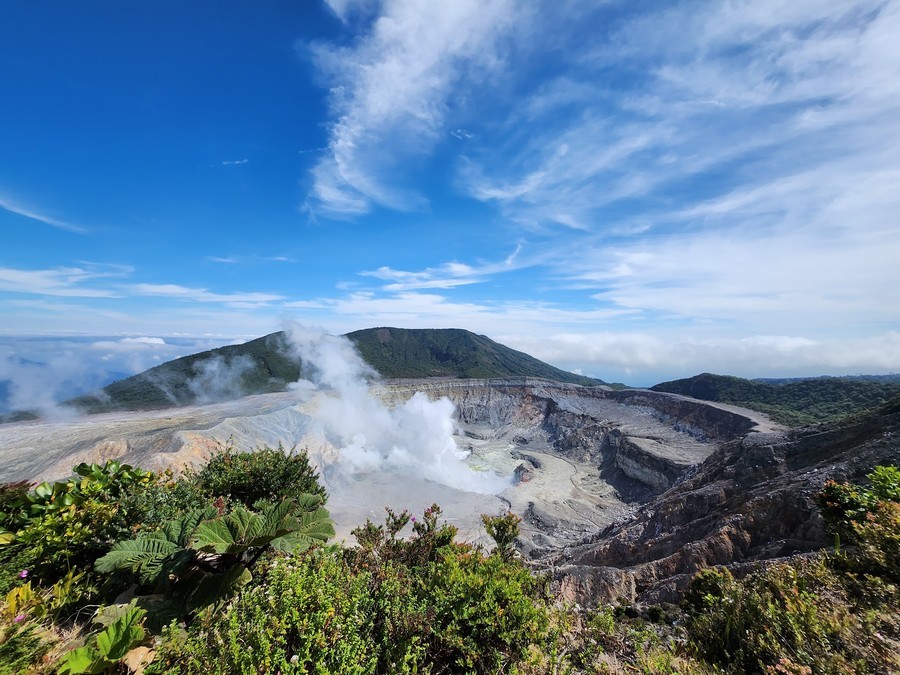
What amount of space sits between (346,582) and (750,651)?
16.7ft

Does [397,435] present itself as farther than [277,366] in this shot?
No

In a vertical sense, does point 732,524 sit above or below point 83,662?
below

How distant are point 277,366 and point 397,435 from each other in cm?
5067

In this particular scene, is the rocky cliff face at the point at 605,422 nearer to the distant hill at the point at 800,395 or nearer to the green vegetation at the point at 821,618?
the distant hill at the point at 800,395

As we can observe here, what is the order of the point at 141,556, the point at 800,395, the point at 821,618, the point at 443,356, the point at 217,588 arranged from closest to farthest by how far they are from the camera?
1. the point at 821,618
2. the point at 217,588
3. the point at 141,556
4. the point at 800,395
5. the point at 443,356

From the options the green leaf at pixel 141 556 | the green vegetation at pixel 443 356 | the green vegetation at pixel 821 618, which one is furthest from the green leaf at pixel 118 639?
the green vegetation at pixel 443 356

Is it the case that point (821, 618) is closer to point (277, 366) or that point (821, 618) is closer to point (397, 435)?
point (397, 435)

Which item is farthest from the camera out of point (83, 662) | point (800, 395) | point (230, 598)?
point (800, 395)

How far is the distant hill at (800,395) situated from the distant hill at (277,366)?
41.0 meters

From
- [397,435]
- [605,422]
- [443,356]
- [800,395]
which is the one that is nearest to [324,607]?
[397,435]

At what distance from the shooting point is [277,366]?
90562mm

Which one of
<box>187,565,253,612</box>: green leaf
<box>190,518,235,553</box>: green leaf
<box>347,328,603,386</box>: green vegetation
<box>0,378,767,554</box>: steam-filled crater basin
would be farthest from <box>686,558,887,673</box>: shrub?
<box>347,328,603,386</box>: green vegetation

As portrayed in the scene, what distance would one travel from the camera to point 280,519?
6.47 meters

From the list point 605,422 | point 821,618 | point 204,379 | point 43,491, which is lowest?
point 605,422
